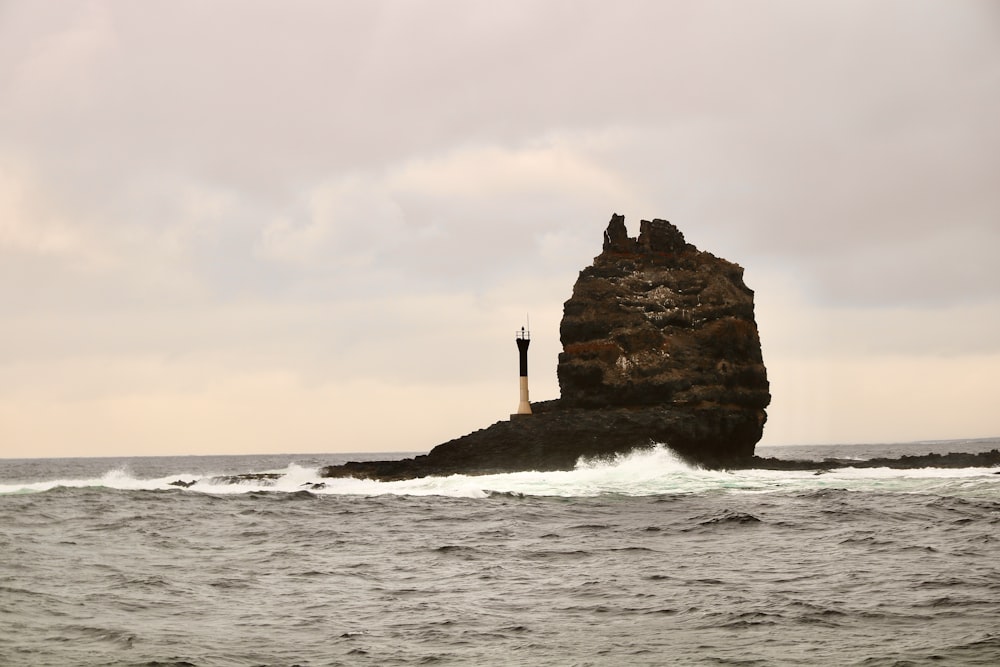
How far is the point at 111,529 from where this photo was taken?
2720cm

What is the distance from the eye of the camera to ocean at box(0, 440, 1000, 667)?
1280 cm

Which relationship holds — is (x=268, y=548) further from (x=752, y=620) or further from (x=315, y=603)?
(x=752, y=620)

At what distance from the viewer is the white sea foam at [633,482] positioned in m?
37.7

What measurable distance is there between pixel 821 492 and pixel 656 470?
13616 millimetres

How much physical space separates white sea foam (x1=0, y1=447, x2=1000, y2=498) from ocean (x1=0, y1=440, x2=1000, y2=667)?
3.64 meters

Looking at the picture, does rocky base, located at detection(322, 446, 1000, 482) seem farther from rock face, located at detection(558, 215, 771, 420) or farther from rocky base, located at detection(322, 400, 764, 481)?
rock face, located at detection(558, 215, 771, 420)

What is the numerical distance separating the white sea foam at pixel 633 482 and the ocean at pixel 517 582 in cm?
364

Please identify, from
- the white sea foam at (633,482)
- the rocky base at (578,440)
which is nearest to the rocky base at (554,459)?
the rocky base at (578,440)

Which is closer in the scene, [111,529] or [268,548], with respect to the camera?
[268,548]

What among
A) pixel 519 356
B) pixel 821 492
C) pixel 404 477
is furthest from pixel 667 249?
pixel 821 492

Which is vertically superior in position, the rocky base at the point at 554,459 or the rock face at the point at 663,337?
the rock face at the point at 663,337

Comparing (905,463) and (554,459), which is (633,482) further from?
(905,463)

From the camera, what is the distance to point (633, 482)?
4294cm

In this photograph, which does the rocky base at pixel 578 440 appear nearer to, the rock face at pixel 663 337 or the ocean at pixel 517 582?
the rock face at pixel 663 337
